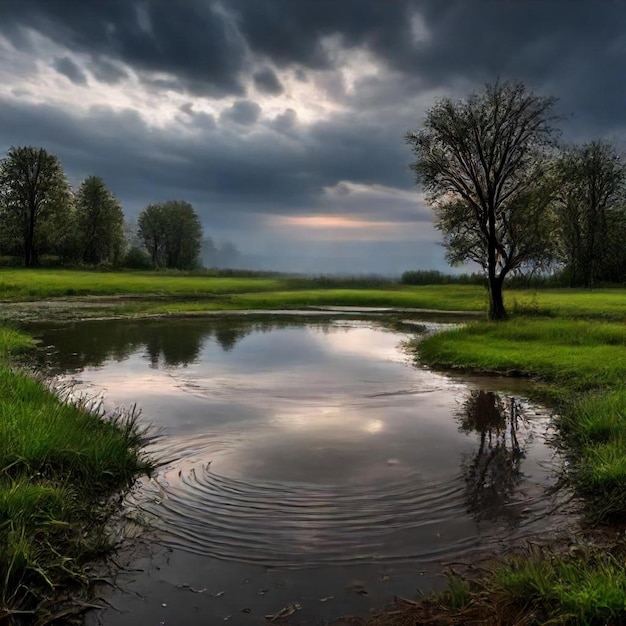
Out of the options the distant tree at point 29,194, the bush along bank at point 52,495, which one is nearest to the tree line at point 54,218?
the distant tree at point 29,194

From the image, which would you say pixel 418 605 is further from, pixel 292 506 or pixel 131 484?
pixel 131 484

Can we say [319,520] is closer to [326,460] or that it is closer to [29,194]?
[326,460]

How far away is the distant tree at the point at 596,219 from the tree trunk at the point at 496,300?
4700 centimetres

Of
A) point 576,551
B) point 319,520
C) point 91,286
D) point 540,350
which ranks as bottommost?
point 319,520

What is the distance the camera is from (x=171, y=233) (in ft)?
407

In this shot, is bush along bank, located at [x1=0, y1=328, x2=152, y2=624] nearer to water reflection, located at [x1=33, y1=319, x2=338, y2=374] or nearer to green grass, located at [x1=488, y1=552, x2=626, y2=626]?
green grass, located at [x1=488, y1=552, x2=626, y2=626]

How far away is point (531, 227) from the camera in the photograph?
31.8m

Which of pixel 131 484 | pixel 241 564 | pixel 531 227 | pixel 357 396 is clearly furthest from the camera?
pixel 531 227

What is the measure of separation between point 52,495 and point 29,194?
295 ft

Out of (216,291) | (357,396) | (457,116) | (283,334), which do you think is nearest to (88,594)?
(357,396)

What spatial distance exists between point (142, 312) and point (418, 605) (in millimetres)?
42278

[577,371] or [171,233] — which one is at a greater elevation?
[171,233]

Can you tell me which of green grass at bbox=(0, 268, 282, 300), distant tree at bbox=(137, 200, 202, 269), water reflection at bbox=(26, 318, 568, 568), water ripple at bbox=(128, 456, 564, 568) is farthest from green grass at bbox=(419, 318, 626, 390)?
distant tree at bbox=(137, 200, 202, 269)

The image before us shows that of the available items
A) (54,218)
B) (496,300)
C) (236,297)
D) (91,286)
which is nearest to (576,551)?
(496,300)
